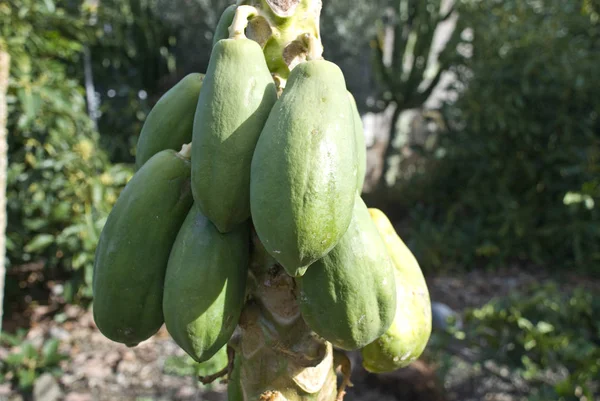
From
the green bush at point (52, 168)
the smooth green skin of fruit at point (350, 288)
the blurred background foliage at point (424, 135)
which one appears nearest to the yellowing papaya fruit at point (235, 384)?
the smooth green skin of fruit at point (350, 288)

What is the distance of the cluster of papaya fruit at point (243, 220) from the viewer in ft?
2.81

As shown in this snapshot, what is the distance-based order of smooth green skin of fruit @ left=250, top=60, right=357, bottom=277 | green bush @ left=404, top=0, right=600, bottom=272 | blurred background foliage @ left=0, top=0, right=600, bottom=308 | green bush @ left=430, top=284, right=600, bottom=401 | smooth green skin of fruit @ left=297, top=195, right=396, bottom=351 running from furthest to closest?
green bush @ left=404, top=0, right=600, bottom=272
blurred background foliage @ left=0, top=0, right=600, bottom=308
green bush @ left=430, top=284, right=600, bottom=401
smooth green skin of fruit @ left=297, top=195, right=396, bottom=351
smooth green skin of fruit @ left=250, top=60, right=357, bottom=277

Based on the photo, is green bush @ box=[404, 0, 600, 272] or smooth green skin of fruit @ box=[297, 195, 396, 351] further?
green bush @ box=[404, 0, 600, 272]

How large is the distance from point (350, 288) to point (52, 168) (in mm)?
3235

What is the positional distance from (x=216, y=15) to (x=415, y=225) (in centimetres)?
366

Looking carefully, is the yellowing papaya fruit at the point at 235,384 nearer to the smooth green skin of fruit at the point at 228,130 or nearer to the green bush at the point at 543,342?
the smooth green skin of fruit at the point at 228,130

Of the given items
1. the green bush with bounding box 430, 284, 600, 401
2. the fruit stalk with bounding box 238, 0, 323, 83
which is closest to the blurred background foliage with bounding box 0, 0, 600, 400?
the green bush with bounding box 430, 284, 600, 401

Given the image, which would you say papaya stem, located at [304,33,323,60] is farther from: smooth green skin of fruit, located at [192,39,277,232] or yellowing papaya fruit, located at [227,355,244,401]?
yellowing papaya fruit, located at [227,355,244,401]

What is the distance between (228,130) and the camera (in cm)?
91

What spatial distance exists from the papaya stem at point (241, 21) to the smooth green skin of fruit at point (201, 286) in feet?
1.09

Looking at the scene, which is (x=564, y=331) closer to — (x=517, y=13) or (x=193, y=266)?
(x=193, y=266)

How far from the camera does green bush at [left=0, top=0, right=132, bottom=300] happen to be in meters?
3.47

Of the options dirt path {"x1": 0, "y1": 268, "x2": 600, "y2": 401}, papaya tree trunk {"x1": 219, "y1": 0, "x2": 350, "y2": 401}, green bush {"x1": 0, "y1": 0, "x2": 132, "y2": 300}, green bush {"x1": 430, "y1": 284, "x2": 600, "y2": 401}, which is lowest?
dirt path {"x1": 0, "y1": 268, "x2": 600, "y2": 401}

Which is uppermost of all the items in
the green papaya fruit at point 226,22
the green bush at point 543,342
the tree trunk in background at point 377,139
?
the green papaya fruit at point 226,22
